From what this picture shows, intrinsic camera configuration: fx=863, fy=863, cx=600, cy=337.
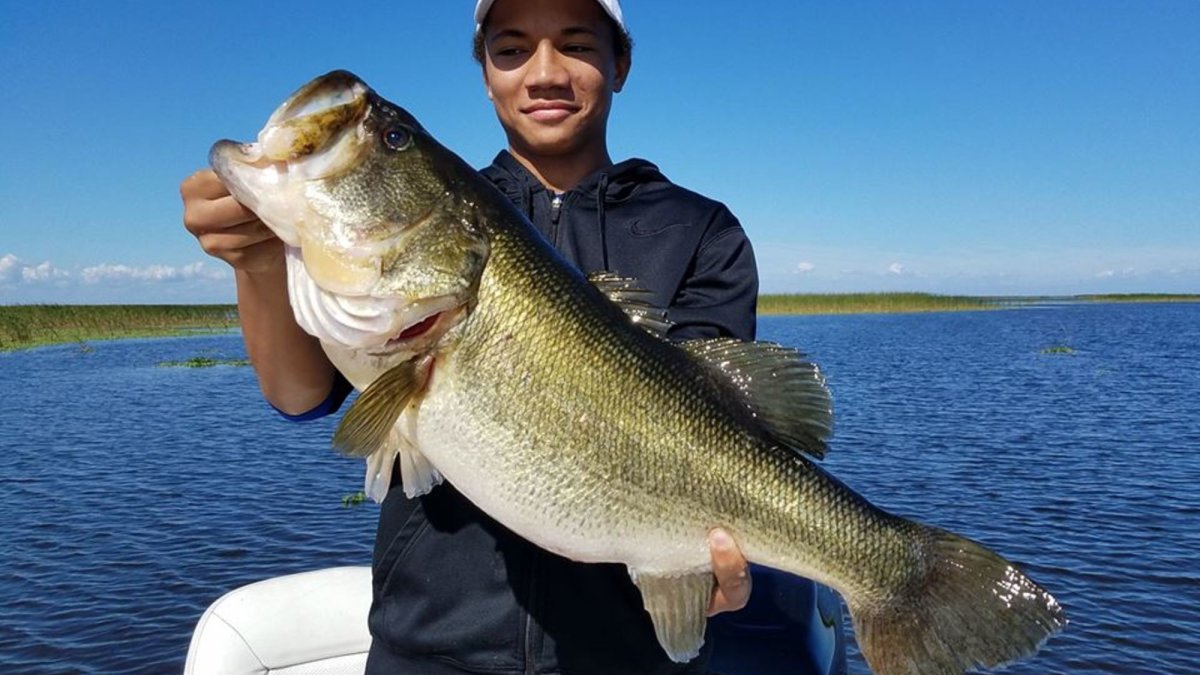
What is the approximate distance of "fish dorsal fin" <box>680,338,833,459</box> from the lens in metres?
3.04

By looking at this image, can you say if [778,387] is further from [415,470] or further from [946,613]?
[415,470]

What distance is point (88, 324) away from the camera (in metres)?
52.1

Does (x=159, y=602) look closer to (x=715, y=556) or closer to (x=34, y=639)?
(x=34, y=639)

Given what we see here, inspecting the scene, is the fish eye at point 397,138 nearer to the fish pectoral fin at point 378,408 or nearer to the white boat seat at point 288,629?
the fish pectoral fin at point 378,408

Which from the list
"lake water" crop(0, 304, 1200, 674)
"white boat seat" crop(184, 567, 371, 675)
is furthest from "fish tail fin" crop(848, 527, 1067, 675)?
"lake water" crop(0, 304, 1200, 674)

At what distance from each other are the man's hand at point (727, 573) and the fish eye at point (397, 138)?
1.60 m

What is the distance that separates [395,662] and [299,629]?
2.14 meters

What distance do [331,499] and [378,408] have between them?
39.8 ft

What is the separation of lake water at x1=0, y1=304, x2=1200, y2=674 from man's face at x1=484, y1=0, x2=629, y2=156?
7069 millimetres

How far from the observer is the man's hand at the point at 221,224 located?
100 inches

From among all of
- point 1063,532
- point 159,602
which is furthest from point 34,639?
point 1063,532

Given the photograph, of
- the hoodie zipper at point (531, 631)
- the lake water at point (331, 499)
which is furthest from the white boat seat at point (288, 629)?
the lake water at point (331, 499)

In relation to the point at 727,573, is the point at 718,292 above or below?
above

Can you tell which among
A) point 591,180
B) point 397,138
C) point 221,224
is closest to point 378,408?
point 221,224
